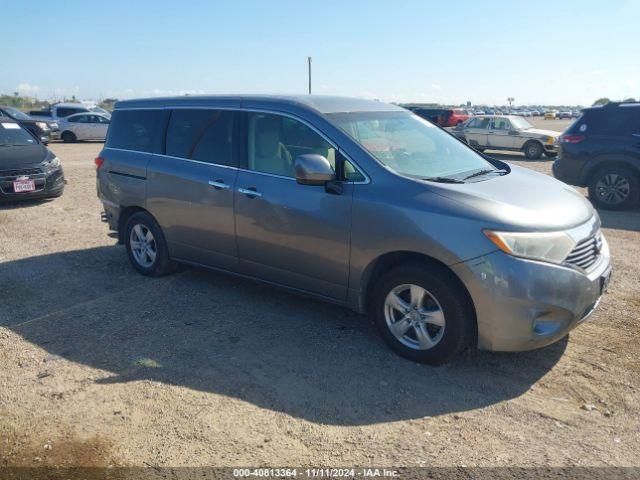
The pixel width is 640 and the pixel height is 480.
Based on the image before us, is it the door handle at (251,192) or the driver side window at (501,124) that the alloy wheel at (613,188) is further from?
the driver side window at (501,124)

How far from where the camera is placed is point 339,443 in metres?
3.16

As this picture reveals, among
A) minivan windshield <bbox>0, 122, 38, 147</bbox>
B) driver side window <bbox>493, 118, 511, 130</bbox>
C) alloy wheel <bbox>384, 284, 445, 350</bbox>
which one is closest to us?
alloy wheel <bbox>384, 284, 445, 350</bbox>

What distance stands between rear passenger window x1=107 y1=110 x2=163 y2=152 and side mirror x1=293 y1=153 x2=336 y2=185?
2284 millimetres

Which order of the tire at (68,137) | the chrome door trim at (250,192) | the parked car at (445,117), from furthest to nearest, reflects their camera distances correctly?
the parked car at (445,117)
the tire at (68,137)
the chrome door trim at (250,192)

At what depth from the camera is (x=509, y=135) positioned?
19.6m

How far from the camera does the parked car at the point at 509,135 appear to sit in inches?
748

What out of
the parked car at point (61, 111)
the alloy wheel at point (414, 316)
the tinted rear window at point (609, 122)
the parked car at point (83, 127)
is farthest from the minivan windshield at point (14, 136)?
the parked car at point (61, 111)

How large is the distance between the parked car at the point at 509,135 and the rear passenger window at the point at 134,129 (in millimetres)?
15460

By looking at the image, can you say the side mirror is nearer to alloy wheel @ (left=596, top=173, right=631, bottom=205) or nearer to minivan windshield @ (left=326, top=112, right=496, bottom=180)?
minivan windshield @ (left=326, top=112, right=496, bottom=180)

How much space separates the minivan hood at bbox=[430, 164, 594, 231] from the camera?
11.9 ft

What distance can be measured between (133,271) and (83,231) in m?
2.38

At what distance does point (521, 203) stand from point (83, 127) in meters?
25.1

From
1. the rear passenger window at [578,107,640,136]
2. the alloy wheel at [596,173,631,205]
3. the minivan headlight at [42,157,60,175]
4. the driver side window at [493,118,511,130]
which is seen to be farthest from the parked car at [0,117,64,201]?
the driver side window at [493,118,511,130]

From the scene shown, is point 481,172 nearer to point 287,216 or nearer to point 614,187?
point 287,216
